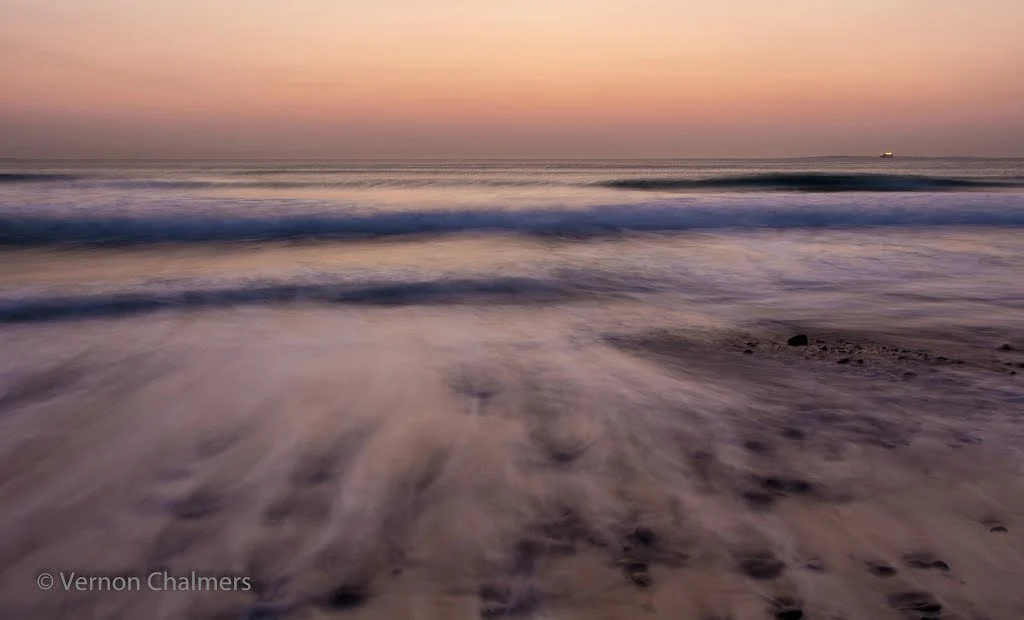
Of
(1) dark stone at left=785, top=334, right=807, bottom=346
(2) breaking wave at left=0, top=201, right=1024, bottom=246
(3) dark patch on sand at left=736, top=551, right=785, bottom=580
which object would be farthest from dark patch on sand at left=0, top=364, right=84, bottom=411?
(2) breaking wave at left=0, top=201, right=1024, bottom=246

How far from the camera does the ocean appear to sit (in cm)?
191

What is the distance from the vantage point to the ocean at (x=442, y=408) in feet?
6.26

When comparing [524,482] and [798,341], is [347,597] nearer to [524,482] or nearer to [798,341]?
[524,482]

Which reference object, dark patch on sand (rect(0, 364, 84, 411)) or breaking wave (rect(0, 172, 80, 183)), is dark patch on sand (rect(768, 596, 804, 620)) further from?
breaking wave (rect(0, 172, 80, 183))

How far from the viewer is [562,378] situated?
11.5ft

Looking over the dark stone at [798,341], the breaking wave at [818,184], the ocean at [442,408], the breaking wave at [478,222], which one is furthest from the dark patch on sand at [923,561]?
the breaking wave at [818,184]

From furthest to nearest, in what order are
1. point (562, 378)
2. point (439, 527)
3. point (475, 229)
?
point (475, 229) → point (562, 378) → point (439, 527)

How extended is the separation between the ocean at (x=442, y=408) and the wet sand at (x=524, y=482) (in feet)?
0.04

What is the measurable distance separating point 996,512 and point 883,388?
4.24 ft

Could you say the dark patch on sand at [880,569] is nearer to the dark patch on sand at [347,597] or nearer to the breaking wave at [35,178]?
the dark patch on sand at [347,597]

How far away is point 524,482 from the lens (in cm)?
228

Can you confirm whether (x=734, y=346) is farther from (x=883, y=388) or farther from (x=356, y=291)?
(x=356, y=291)

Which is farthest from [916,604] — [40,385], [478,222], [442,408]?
[478,222]

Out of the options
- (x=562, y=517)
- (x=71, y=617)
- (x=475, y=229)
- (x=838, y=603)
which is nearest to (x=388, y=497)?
(x=562, y=517)
